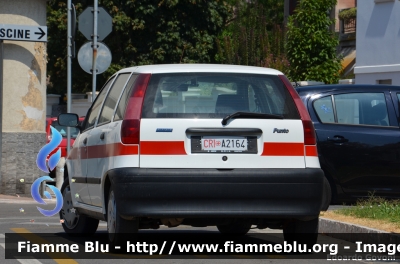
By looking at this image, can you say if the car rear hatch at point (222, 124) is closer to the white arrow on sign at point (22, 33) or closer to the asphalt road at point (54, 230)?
the asphalt road at point (54, 230)

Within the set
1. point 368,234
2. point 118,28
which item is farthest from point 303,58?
point 368,234

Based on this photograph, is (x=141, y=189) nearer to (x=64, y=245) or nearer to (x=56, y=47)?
(x=64, y=245)

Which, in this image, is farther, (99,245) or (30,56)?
(30,56)

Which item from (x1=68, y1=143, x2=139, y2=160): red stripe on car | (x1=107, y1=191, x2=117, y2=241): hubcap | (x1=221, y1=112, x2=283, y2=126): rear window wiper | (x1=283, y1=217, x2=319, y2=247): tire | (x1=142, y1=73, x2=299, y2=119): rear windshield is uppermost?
(x1=142, y1=73, x2=299, y2=119): rear windshield

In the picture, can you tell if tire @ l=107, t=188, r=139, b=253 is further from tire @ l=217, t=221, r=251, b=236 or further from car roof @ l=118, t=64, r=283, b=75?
tire @ l=217, t=221, r=251, b=236

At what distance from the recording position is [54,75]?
5462 centimetres

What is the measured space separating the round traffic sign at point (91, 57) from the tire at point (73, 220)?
938 cm

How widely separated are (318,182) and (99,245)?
2.29 metres

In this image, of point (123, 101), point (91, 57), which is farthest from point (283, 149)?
point (91, 57)

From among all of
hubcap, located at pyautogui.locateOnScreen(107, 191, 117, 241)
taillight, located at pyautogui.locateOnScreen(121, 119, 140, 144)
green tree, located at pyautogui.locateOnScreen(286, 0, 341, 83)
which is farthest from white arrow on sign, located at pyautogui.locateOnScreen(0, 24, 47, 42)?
green tree, located at pyautogui.locateOnScreen(286, 0, 341, 83)

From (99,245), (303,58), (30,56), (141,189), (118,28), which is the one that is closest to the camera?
(141,189)

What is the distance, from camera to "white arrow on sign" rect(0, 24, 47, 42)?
19.3m

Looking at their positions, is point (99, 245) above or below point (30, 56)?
below

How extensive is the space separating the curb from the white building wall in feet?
60.8
